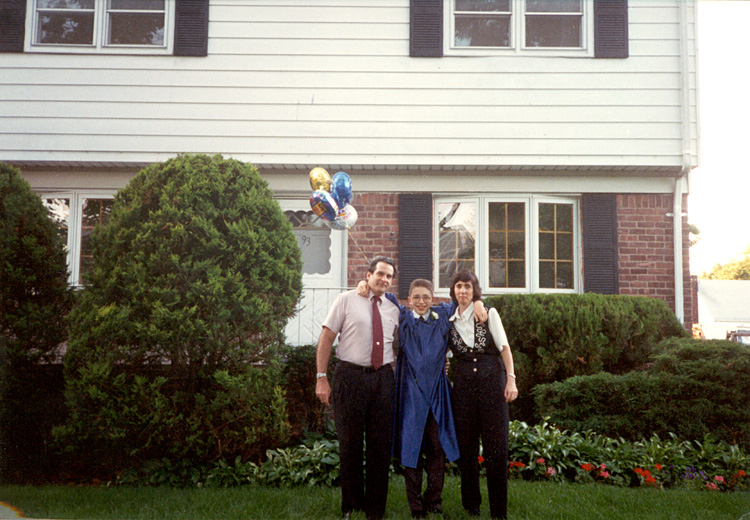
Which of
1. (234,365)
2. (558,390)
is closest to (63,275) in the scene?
(234,365)

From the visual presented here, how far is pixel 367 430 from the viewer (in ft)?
13.0

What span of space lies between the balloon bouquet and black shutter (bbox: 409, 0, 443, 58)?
2.19m

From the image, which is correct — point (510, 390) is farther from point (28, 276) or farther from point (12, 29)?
point (12, 29)

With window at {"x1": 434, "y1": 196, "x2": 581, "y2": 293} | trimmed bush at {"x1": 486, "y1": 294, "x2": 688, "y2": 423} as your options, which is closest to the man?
trimmed bush at {"x1": 486, "y1": 294, "x2": 688, "y2": 423}

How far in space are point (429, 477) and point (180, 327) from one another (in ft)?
6.59

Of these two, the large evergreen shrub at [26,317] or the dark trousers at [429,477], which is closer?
the dark trousers at [429,477]

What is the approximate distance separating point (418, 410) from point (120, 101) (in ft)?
18.3

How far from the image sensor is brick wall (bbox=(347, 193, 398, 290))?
7.59 m

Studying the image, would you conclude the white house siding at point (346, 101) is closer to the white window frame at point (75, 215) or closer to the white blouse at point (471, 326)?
the white window frame at point (75, 215)

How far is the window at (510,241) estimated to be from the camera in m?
7.64

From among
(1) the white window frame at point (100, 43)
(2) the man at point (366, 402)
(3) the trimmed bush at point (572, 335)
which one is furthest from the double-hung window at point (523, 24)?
(2) the man at point (366, 402)

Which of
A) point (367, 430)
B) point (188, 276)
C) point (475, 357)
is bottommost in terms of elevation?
point (367, 430)

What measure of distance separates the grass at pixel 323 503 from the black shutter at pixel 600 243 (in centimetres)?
326

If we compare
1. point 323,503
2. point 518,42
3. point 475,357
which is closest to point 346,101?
point 518,42
